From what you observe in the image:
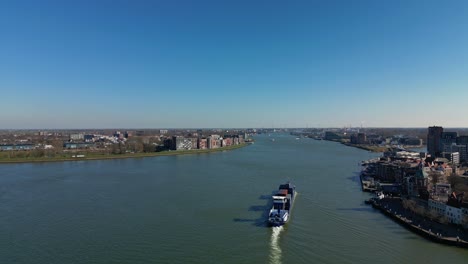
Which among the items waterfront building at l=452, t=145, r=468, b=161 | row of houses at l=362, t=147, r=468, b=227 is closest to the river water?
row of houses at l=362, t=147, r=468, b=227

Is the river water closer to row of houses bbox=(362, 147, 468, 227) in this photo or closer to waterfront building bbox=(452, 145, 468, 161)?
row of houses bbox=(362, 147, 468, 227)

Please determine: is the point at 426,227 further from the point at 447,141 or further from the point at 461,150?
the point at 447,141

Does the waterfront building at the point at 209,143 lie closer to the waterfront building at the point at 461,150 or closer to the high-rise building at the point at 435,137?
the high-rise building at the point at 435,137

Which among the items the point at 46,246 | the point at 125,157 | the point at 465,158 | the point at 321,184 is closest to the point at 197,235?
the point at 46,246

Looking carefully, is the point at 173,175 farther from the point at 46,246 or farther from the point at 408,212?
the point at 408,212

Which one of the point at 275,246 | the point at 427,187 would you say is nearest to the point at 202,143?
the point at 427,187

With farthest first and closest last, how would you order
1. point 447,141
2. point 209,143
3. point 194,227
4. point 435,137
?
point 209,143 → point 435,137 → point 447,141 → point 194,227

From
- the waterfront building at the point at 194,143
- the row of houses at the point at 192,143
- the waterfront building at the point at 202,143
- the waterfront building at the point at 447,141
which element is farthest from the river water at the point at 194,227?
the waterfront building at the point at 202,143
